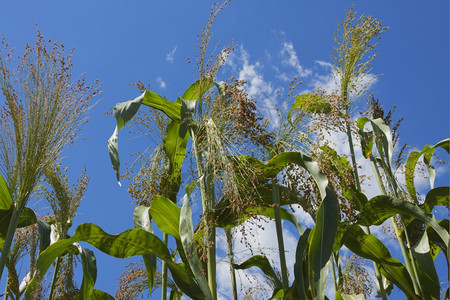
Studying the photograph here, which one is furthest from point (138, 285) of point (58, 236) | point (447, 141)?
point (447, 141)

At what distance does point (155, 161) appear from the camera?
112 inches

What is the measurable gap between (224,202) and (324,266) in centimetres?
78

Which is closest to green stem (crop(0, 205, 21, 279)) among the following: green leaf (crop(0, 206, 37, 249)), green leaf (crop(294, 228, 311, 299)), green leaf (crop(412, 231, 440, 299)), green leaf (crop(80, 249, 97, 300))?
green leaf (crop(0, 206, 37, 249))

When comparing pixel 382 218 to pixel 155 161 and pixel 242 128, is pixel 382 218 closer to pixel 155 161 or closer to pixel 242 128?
pixel 242 128

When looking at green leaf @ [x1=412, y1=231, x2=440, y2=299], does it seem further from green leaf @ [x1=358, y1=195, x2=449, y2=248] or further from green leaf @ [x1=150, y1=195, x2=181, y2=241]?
green leaf @ [x1=150, y1=195, x2=181, y2=241]

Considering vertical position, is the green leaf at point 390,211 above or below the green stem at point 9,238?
above

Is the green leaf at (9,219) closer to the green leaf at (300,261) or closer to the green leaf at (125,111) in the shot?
the green leaf at (125,111)

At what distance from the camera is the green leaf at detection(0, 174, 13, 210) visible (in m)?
2.71

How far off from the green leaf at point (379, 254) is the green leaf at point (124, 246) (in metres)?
0.94

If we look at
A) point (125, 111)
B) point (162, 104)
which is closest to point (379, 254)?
point (162, 104)

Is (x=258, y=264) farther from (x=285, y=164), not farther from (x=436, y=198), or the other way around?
(x=436, y=198)

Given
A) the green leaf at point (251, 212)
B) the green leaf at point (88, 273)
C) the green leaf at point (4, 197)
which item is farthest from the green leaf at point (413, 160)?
the green leaf at point (4, 197)

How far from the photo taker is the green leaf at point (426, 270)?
273cm

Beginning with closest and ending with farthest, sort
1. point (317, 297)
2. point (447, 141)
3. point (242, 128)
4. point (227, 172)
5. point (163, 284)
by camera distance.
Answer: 1. point (317, 297)
2. point (227, 172)
3. point (242, 128)
4. point (163, 284)
5. point (447, 141)
